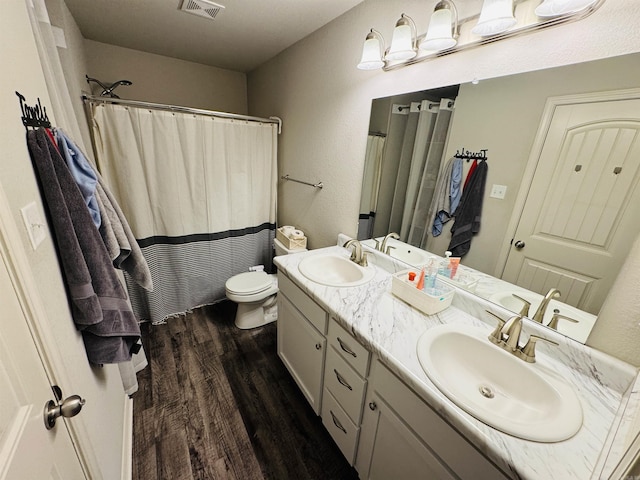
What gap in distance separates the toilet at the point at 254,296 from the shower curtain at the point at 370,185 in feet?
2.23

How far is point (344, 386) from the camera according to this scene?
1.15m

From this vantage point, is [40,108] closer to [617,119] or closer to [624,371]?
[617,119]

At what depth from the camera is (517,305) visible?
1043 millimetres

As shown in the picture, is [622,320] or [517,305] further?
[517,305]

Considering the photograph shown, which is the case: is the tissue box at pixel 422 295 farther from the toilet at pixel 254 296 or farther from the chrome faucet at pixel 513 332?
the toilet at pixel 254 296

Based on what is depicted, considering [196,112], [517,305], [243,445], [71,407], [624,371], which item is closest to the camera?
[71,407]

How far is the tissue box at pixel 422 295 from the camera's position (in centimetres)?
111

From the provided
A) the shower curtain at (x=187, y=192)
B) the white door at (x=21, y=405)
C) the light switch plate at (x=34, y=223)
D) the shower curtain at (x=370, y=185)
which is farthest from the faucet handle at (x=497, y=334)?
the shower curtain at (x=187, y=192)

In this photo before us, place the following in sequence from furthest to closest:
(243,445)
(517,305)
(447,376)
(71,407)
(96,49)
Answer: (96,49), (243,445), (517,305), (447,376), (71,407)

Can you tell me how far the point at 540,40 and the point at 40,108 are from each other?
1.64m

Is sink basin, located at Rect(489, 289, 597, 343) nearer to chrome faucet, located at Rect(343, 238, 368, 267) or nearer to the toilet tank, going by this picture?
chrome faucet, located at Rect(343, 238, 368, 267)

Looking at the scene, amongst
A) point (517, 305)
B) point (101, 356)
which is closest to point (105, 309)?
point (101, 356)

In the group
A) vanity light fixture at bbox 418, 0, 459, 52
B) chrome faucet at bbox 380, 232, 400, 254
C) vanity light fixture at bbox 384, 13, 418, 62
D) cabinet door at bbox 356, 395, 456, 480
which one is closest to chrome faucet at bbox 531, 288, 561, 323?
cabinet door at bbox 356, 395, 456, 480

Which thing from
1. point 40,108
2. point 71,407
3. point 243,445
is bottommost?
point 243,445
